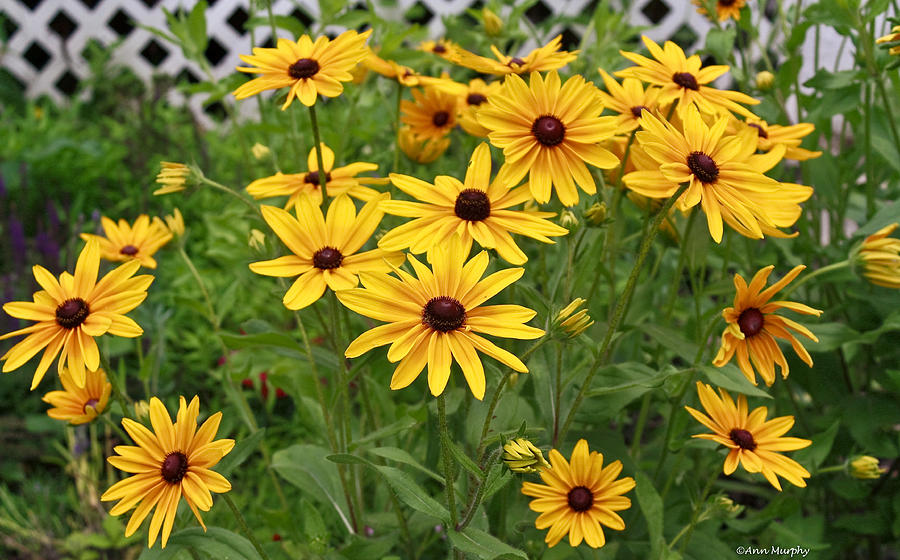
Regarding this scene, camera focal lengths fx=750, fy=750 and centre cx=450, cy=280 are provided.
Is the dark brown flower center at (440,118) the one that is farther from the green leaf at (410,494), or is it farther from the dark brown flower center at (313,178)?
the green leaf at (410,494)

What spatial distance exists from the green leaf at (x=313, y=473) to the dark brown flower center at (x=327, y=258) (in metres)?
0.39

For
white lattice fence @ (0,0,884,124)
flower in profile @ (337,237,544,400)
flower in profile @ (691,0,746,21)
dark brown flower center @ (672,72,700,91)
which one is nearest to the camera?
flower in profile @ (337,237,544,400)

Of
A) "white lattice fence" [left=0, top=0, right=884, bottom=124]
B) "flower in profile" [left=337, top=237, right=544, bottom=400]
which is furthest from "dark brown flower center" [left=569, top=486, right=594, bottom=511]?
"white lattice fence" [left=0, top=0, right=884, bottom=124]

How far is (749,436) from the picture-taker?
0.79m

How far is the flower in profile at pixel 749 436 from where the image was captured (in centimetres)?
75

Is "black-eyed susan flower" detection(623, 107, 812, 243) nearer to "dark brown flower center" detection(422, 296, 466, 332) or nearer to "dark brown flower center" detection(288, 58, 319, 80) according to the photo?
"dark brown flower center" detection(422, 296, 466, 332)

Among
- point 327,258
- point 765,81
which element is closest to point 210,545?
point 327,258

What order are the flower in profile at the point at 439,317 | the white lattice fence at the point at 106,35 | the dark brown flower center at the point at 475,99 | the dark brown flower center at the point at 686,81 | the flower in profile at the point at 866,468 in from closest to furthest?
the flower in profile at the point at 439,317 → the dark brown flower center at the point at 686,81 → the flower in profile at the point at 866,468 → the dark brown flower center at the point at 475,99 → the white lattice fence at the point at 106,35

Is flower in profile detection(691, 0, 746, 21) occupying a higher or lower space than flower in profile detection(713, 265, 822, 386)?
higher

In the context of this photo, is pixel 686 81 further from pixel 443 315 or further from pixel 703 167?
pixel 443 315

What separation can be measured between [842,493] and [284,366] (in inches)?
33.2

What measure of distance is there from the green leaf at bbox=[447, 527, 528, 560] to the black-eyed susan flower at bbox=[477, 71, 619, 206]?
33 centimetres

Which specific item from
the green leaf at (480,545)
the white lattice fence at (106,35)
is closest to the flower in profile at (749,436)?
the green leaf at (480,545)

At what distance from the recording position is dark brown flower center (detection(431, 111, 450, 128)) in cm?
106
